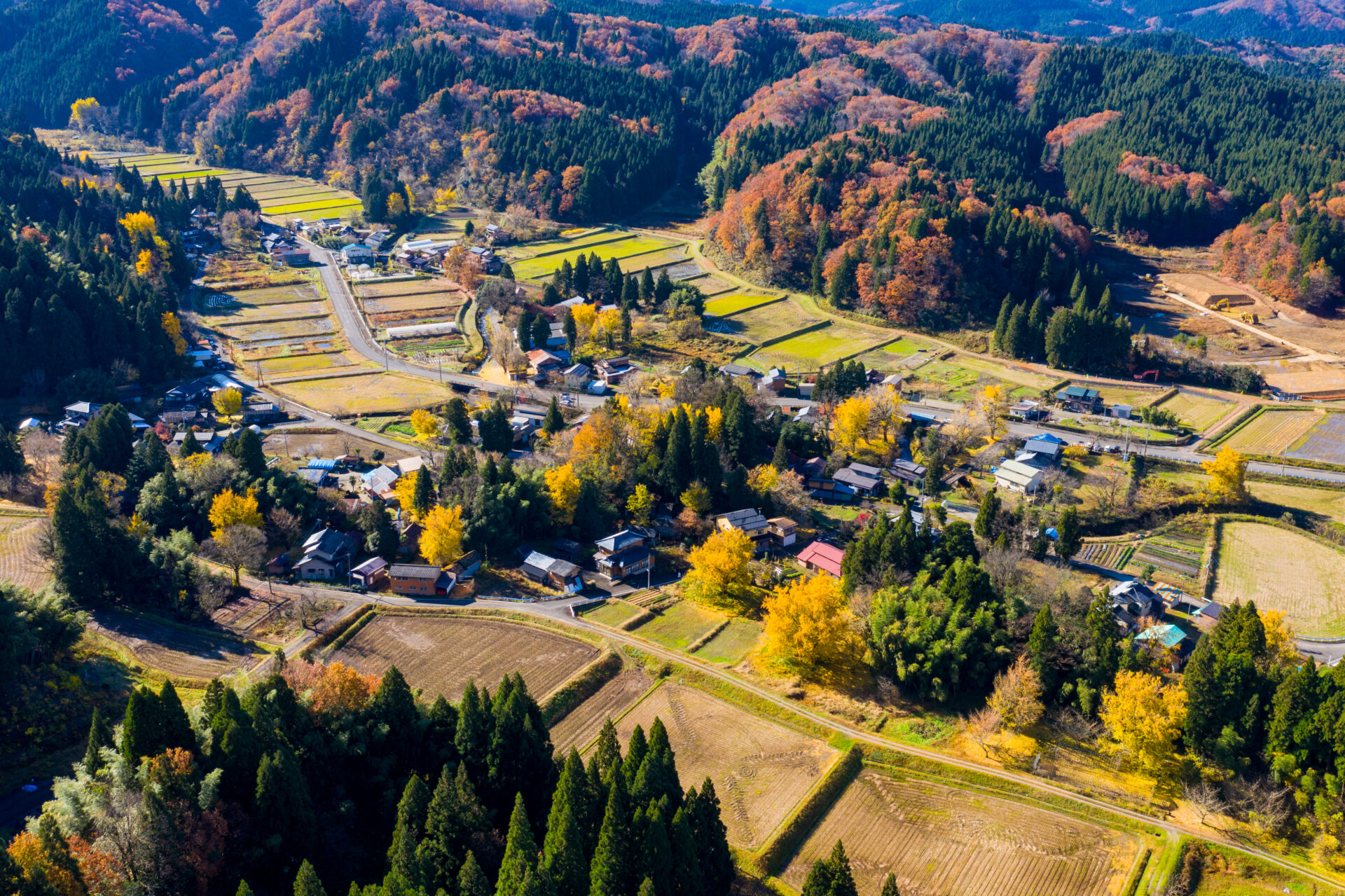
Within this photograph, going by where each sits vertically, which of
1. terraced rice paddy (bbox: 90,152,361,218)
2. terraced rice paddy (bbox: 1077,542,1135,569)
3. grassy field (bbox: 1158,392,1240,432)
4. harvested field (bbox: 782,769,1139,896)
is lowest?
harvested field (bbox: 782,769,1139,896)

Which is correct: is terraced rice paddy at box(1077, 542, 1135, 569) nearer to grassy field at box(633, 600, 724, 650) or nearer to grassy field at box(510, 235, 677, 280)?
grassy field at box(633, 600, 724, 650)

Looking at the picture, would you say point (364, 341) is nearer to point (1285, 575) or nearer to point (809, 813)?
point (809, 813)

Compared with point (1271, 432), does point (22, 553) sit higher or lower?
lower

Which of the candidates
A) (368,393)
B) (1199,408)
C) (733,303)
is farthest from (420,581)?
(1199,408)

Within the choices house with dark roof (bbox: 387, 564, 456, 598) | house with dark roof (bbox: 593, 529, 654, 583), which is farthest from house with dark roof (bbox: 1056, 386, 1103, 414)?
house with dark roof (bbox: 387, 564, 456, 598)

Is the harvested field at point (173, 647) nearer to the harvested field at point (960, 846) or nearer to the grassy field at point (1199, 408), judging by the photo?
the harvested field at point (960, 846)

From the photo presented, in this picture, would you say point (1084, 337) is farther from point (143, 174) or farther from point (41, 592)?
point (143, 174)
